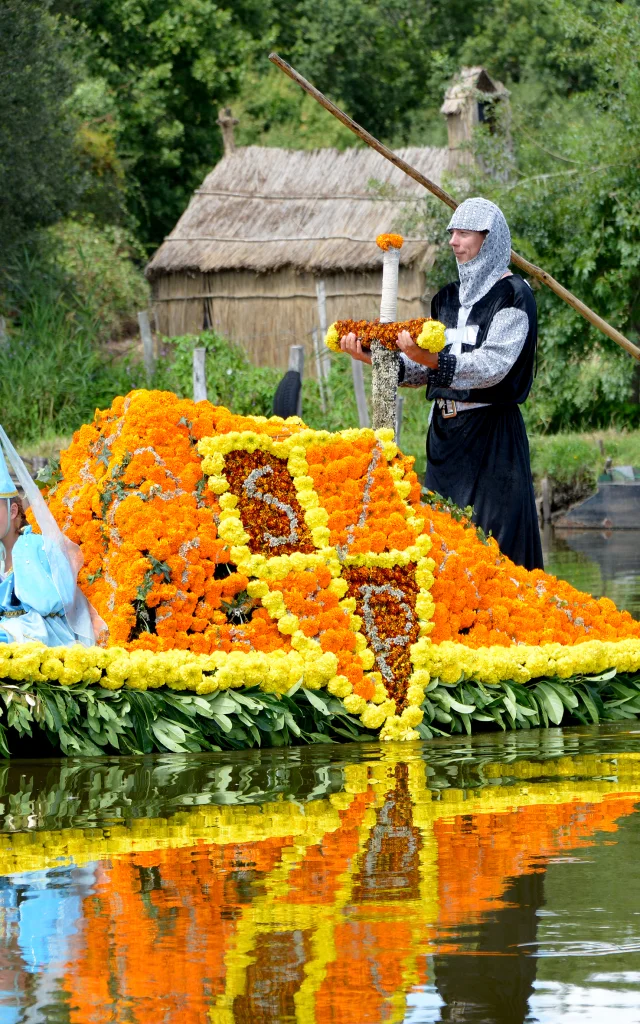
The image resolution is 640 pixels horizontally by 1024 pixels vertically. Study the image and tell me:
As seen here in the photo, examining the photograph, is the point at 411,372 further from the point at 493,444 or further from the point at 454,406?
the point at 493,444

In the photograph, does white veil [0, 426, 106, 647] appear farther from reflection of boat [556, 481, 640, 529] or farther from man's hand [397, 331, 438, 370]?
reflection of boat [556, 481, 640, 529]

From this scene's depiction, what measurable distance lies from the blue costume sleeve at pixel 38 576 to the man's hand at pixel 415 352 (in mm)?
1527

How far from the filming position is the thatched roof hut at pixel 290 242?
2355 cm

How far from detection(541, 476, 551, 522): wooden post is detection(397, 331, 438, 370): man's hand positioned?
36.9 ft

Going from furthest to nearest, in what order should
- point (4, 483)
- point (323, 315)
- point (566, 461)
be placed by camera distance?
1. point (323, 315)
2. point (566, 461)
3. point (4, 483)

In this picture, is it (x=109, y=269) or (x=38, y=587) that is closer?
(x=38, y=587)

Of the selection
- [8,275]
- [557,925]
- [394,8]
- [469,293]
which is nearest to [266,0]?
[394,8]

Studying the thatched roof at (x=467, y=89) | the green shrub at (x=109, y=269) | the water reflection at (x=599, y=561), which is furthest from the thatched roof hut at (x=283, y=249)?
the water reflection at (x=599, y=561)

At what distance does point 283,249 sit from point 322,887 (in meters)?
21.0

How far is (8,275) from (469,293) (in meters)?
15.1

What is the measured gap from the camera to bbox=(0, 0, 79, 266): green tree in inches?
775

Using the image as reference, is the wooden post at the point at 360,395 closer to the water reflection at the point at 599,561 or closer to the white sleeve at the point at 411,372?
the water reflection at the point at 599,561

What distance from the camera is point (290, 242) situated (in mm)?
24500

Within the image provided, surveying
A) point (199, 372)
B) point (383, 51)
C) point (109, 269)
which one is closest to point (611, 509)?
point (199, 372)
